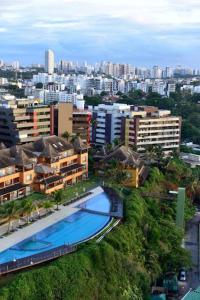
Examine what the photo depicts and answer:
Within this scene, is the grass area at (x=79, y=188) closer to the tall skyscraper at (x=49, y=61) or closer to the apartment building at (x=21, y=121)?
Result: the apartment building at (x=21, y=121)

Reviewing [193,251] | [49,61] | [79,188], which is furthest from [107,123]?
[49,61]

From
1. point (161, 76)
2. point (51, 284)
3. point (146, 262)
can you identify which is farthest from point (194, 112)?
point (161, 76)

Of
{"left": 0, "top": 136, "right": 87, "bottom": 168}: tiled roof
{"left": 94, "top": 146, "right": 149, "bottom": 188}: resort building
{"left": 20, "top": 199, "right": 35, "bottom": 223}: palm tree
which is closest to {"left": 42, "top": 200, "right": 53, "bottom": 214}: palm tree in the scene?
{"left": 20, "top": 199, "right": 35, "bottom": 223}: palm tree

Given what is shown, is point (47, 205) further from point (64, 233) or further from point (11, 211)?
point (11, 211)

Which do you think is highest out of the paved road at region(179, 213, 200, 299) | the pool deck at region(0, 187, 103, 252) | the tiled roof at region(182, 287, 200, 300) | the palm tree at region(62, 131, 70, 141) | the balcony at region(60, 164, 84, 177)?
the palm tree at region(62, 131, 70, 141)

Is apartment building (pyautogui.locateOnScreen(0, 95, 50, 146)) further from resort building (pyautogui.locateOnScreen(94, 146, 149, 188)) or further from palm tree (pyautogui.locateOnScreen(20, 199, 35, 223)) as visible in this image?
palm tree (pyautogui.locateOnScreen(20, 199, 35, 223))

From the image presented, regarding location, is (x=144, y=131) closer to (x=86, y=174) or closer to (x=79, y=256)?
(x=86, y=174)
